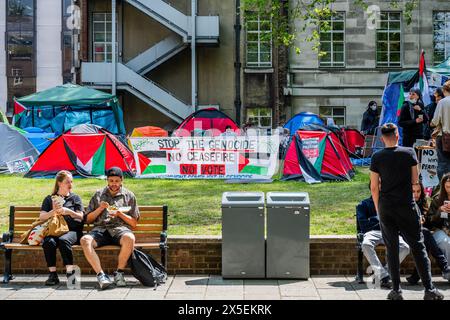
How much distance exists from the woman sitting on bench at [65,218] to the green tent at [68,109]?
17.2 m

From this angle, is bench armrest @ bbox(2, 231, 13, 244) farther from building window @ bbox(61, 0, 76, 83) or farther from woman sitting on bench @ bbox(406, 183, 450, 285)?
building window @ bbox(61, 0, 76, 83)

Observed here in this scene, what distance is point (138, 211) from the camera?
899 centimetres

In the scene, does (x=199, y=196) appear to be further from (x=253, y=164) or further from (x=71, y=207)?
(x=71, y=207)

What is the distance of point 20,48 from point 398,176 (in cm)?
6302

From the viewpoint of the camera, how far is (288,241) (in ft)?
28.6

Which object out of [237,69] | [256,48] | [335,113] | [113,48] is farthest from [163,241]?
[256,48]

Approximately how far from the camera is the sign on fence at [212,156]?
18.9m

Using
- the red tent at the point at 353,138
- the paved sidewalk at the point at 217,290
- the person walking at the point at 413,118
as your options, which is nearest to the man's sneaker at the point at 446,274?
the paved sidewalk at the point at 217,290

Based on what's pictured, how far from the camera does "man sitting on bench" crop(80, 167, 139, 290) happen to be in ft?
27.9

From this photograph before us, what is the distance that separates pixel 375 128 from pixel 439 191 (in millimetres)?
16732

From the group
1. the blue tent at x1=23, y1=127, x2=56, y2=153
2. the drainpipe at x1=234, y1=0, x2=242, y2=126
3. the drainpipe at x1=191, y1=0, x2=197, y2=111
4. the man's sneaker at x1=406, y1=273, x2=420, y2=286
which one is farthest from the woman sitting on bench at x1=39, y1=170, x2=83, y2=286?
the drainpipe at x1=234, y1=0, x2=242, y2=126

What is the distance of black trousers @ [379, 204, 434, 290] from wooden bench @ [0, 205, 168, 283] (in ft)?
9.23

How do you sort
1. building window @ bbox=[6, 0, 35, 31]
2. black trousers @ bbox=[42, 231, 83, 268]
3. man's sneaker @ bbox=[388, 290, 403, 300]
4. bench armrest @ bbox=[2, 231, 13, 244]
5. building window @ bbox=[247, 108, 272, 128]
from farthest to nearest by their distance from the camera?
building window @ bbox=[6, 0, 35, 31]
building window @ bbox=[247, 108, 272, 128]
bench armrest @ bbox=[2, 231, 13, 244]
black trousers @ bbox=[42, 231, 83, 268]
man's sneaker @ bbox=[388, 290, 403, 300]

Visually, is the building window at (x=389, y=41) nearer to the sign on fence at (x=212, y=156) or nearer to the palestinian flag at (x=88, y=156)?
the sign on fence at (x=212, y=156)
